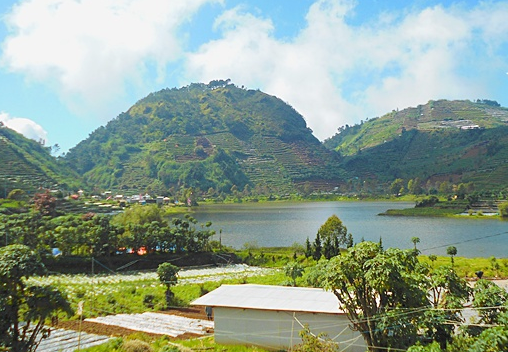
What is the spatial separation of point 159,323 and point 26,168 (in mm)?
86779

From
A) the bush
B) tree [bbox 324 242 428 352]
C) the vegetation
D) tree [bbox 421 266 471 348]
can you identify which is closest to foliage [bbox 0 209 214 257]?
the vegetation

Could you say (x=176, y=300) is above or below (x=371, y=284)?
below

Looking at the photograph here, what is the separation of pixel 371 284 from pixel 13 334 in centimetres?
817

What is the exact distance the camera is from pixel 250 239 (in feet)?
183

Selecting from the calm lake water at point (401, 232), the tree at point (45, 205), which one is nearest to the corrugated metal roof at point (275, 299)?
the calm lake water at point (401, 232)

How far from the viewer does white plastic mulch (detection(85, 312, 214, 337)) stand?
614 inches

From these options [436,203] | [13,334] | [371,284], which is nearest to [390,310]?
[371,284]

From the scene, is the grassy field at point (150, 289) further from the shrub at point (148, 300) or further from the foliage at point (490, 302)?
the foliage at point (490, 302)

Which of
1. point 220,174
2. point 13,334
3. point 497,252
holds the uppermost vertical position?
point 220,174

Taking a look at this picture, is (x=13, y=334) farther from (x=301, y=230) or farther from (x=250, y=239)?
(x=301, y=230)

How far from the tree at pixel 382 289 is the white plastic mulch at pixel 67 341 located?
8728mm

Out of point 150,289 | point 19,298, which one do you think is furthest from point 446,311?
point 150,289

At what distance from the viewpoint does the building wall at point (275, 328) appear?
12.0 m

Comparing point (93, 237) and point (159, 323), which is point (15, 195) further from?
point (159, 323)
